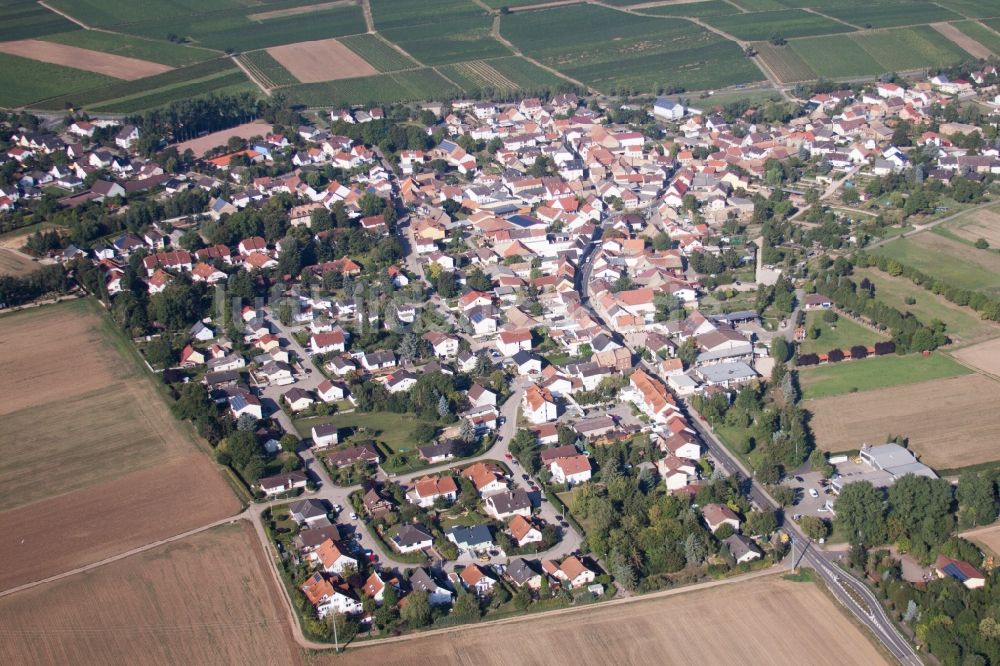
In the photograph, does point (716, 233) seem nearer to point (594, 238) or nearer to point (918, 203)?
point (594, 238)

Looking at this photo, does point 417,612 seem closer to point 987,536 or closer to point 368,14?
point 987,536

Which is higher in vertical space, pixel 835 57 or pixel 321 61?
pixel 321 61

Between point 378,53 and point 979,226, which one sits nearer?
point 979,226

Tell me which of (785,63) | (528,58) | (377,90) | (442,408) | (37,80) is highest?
(37,80)

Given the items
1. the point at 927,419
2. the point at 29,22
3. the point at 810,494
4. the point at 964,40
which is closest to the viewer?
the point at 810,494

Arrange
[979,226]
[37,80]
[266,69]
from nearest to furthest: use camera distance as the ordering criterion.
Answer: [979,226], [37,80], [266,69]

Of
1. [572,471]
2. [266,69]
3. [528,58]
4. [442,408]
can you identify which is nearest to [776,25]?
[528,58]
